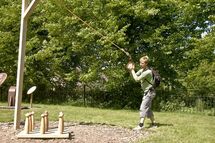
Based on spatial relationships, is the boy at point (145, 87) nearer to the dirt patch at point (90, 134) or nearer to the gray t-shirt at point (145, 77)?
the gray t-shirt at point (145, 77)

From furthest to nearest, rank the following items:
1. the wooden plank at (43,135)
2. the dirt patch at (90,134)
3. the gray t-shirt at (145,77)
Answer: the gray t-shirt at (145,77), the wooden plank at (43,135), the dirt patch at (90,134)

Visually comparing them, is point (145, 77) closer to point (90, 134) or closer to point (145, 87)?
point (145, 87)

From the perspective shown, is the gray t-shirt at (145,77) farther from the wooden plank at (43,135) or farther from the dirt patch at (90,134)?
the wooden plank at (43,135)

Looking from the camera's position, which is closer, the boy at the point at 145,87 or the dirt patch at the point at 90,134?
the dirt patch at the point at 90,134

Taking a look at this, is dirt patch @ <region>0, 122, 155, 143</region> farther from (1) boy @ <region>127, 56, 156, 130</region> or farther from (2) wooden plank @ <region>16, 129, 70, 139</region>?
(1) boy @ <region>127, 56, 156, 130</region>

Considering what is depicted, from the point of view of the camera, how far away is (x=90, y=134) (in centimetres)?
916

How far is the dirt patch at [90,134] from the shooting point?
337 inches

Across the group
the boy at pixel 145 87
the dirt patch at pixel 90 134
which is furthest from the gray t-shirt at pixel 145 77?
the dirt patch at pixel 90 134

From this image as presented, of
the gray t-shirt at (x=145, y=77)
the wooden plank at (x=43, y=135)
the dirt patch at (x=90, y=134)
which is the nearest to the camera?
the dirt patch at (x=90, y=134)

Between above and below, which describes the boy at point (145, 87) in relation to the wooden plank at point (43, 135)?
above

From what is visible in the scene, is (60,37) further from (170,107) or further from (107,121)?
(107,121)

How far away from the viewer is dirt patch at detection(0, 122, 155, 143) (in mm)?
8562

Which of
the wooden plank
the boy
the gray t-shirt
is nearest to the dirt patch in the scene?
the wooden plank

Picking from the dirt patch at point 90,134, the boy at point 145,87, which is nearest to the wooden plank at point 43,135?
the dirt patch at point 90,134
